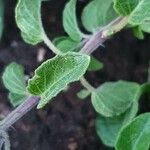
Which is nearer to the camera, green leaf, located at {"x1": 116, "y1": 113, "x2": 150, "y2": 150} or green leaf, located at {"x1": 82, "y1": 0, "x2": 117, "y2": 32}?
green leaf, located at {"x1": 116, "y1": 113, "x2": 150, "y2": 150}

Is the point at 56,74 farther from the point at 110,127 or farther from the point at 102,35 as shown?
the point at 110,127

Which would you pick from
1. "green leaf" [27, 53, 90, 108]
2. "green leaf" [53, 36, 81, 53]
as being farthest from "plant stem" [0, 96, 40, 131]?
"green leaf" [53, 36, 81, 53]

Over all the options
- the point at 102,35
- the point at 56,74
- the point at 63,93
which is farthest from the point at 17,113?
the point at 63,93

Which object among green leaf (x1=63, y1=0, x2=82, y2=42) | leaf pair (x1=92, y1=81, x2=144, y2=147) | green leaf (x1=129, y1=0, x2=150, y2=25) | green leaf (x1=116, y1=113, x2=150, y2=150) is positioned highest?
green leaf (x1=129, y1=0, x2=150, y2=25)

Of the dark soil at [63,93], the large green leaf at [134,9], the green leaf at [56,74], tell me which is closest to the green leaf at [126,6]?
the large green leaf at [134,9]

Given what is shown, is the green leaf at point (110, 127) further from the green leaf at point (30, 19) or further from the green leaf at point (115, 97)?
the green leaf at point (30, 19)

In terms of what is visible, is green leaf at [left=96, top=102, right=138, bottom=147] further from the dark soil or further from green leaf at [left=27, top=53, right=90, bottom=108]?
green leaf at [left=27, top=53, right=90, bottom=108]
